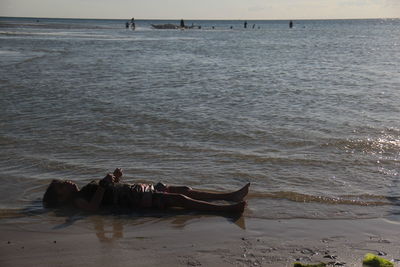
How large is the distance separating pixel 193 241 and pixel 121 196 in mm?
1492

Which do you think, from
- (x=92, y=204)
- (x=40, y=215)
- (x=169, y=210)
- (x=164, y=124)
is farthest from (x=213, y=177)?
(x=164, y=124)

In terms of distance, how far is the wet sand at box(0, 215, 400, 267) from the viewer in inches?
191

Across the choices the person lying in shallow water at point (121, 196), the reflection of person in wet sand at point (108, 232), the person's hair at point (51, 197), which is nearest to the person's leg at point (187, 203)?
the person lying in shallow water at point (121, 196)

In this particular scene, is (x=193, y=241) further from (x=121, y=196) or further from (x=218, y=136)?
(x=218, y=136)

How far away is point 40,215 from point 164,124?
4.96 m

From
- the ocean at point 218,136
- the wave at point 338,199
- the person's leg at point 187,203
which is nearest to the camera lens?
the person's leg at point 187,203

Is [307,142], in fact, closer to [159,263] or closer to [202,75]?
[159,263]

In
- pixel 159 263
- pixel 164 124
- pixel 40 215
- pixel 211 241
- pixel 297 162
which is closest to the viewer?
pixel 159 263

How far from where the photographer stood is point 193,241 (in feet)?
17.5

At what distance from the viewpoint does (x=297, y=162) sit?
27.0ft

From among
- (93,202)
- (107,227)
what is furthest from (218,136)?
(107,227)

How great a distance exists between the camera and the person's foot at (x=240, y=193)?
6.58 meters

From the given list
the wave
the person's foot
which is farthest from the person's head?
the wave

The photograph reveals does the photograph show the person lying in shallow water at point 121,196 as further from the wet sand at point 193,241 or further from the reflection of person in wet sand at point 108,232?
the reflection of person in wet sand at point 108,232
